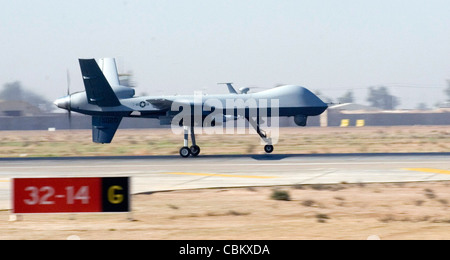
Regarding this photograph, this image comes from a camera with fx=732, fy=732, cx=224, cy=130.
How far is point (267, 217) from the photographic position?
1778cm

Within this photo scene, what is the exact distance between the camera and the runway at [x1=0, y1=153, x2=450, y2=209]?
25.5m

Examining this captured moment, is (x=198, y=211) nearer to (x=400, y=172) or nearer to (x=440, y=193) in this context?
(x=440, y=193)

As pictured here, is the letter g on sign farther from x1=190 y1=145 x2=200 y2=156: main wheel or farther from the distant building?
the distant building

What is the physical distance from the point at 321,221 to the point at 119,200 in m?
4.64

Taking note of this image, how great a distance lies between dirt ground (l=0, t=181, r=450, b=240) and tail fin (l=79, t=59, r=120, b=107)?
1553cm

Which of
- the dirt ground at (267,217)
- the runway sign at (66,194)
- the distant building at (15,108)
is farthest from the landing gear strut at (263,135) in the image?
the distant building at (15,108)

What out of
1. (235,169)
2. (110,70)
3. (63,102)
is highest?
(110,70)

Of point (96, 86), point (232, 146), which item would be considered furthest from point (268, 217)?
point (232, 146)

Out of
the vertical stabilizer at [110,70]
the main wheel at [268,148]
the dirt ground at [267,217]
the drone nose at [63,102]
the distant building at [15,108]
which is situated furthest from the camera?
the distant building at [15,108]

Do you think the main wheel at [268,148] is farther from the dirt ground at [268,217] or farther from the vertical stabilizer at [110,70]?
the dirt ground at [268,217]

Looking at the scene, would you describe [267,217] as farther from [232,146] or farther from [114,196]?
[232,146]

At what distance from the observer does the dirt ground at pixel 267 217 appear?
15.1 meters

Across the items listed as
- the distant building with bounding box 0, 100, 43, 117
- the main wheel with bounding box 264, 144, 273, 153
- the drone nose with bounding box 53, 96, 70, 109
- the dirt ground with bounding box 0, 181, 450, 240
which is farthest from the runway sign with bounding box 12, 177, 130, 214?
the distant building with bounding box 0, 100, 43, 117

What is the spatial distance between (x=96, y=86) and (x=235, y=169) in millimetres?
10436
